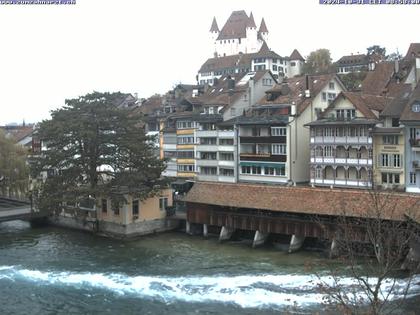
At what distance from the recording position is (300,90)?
65375 millimetres

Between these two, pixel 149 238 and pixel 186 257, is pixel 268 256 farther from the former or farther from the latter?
pixel 149 238

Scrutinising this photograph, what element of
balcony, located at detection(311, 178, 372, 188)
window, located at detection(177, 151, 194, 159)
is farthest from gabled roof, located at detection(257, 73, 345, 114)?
window, located at detection(177, 151, 194, 159)

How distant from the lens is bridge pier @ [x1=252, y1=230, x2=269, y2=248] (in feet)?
150

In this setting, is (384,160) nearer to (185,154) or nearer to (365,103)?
(365,103)

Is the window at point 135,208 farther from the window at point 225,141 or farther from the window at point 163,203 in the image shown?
the window at point 225,141

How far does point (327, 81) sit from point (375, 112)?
28.4 ft

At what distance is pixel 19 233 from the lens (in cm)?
5631

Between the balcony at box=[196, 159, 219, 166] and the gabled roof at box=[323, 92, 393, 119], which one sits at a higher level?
the gabled roof at box=[323, 92, 393, 119]

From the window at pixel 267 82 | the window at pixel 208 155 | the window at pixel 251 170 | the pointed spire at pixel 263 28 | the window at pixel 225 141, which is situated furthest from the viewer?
the pointed spire at pixel 263 28

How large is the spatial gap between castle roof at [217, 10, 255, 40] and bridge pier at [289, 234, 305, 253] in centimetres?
12409

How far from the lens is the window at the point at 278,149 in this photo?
202 feet

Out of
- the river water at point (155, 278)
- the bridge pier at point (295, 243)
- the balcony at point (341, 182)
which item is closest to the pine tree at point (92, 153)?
the river water at point (155, 278)

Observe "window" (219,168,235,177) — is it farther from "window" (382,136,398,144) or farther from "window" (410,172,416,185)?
"window" (410,172,416,185)

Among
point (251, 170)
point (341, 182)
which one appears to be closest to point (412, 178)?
point (341, 182)
